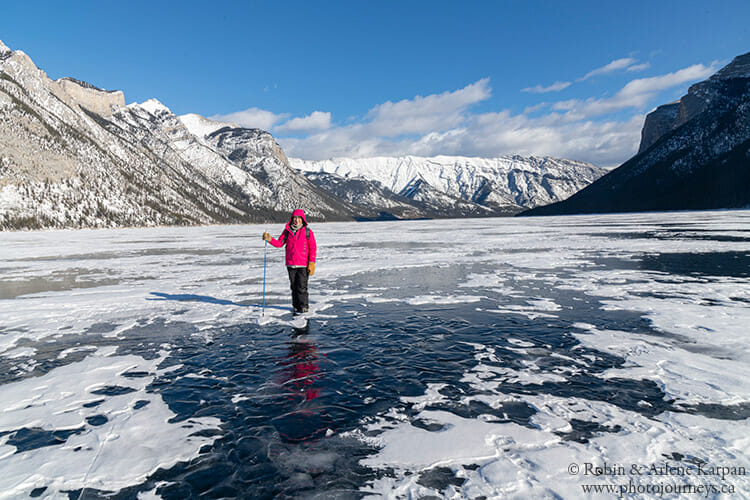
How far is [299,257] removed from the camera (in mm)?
10859

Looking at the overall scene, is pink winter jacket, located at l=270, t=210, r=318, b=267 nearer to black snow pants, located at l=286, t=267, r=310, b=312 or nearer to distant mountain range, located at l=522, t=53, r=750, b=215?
black snow pants, located at l=286, t=267, r=310, b=312

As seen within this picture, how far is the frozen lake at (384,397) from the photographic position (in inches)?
151

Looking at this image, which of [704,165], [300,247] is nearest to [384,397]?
[300,247]

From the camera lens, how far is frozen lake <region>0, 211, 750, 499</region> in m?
3.82

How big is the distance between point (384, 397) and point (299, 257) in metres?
6.02

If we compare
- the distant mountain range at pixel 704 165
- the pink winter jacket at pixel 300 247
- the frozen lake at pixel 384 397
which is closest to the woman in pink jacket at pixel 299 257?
the pink winter jacket at pixel 300 247

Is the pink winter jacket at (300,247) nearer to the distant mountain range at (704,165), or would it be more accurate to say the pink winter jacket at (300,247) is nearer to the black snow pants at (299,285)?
the black snow pants at (299,285)

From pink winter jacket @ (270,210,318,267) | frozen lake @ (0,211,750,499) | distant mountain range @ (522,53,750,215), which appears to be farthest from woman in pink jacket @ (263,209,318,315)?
distant mountain range @ (522,53,750,215)

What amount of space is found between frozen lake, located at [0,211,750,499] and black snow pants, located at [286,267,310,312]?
2.05 feet

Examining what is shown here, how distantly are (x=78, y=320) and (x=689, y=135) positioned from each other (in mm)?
239732

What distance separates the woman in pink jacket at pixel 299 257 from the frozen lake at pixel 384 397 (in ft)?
2.46

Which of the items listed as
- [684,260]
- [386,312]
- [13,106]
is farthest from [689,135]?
[13,106]

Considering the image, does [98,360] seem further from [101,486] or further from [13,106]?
[13,106]

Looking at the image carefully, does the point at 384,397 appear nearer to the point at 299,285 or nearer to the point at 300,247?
the point at 299,285
